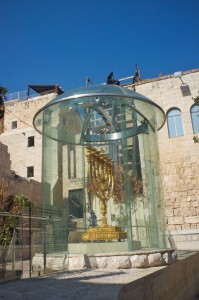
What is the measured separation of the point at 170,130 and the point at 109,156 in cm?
794

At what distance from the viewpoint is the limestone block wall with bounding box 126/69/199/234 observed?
508 inches

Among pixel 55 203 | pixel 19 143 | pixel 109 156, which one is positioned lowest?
pixel 55 203

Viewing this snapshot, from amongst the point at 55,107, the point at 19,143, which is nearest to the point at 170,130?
the point at 55,107

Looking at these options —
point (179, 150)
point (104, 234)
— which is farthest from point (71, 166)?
point (179, 150)

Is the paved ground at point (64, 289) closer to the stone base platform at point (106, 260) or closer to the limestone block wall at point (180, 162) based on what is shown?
the stone base platform at point (106, 260)

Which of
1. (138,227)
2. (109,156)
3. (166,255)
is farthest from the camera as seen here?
(109,156)

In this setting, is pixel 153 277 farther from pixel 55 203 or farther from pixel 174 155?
pixel 174 155

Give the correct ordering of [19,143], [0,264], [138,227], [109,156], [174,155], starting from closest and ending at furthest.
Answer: [0,264] < [138,227] < [109,156] < [174,155] < [19,143]

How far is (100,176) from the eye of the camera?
6.32 metres

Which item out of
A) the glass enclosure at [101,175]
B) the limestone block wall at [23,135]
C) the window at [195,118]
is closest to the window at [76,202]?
the glass enclosure at [101,175]

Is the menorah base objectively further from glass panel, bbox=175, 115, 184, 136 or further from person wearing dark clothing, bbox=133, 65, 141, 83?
person wearing dark clothing, bbox=133, 65, 141, 83

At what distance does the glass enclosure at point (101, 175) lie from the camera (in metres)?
5.49

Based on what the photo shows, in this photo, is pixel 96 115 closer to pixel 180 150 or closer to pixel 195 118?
pixel 180 150

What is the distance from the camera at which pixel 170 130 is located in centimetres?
1396
